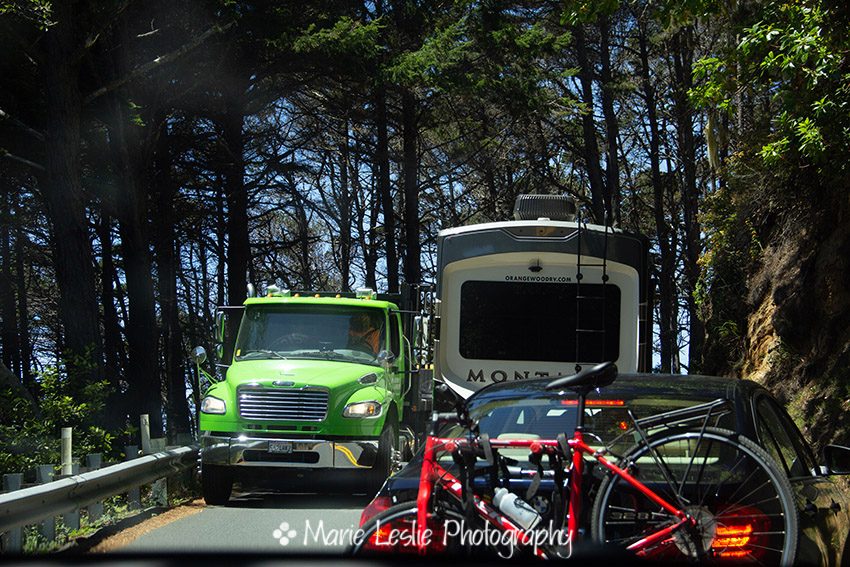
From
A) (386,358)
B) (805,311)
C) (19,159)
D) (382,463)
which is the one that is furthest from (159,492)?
(805,311)

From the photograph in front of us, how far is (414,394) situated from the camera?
15.2m

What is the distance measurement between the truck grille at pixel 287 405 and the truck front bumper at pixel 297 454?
0.35 m

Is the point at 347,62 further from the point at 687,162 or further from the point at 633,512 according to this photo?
the point at 633,512

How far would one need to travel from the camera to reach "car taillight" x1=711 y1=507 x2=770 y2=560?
453cm

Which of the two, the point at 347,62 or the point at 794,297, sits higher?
the point at 347,62

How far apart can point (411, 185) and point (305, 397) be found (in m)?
19.9

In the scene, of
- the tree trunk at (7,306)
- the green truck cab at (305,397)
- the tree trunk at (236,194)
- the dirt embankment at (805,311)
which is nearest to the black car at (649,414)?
the green truck cab at (305,397)

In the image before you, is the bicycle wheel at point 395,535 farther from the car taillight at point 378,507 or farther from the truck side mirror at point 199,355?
the truck side mirror at point 199,355

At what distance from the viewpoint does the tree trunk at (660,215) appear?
112 feet

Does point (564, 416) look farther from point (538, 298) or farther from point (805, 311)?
point (805, 311)

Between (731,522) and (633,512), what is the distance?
0.42 m

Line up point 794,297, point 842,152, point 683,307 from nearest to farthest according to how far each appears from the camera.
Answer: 1. point 842,152
2. point 794,297
3. point 683,307

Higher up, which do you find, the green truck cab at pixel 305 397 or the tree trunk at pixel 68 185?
the tree trunk at pixel 68 185

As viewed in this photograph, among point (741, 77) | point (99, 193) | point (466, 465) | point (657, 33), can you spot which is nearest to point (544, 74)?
point (657, 33)
